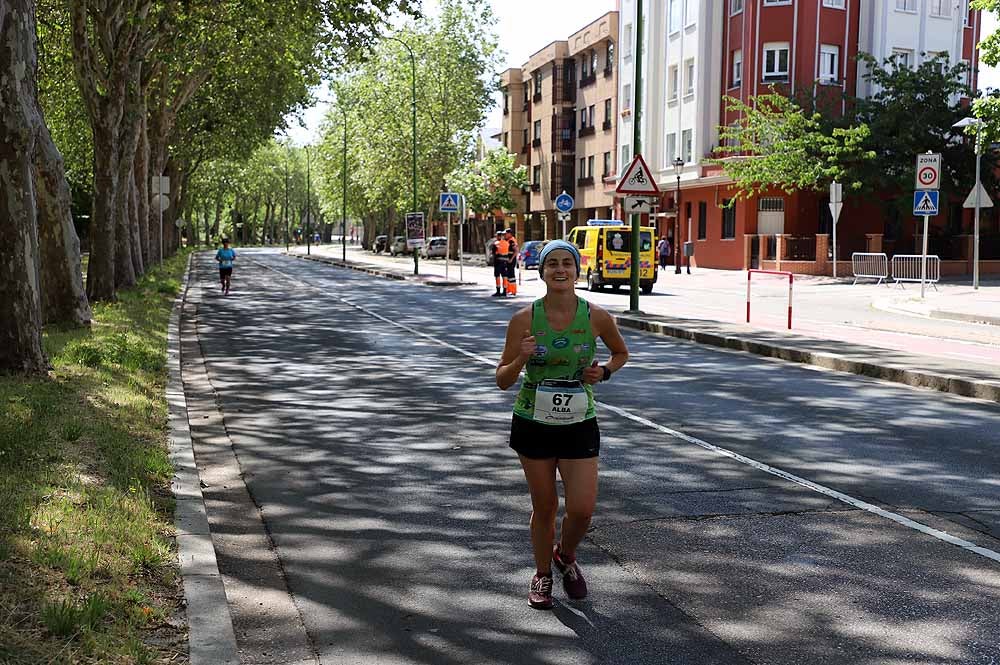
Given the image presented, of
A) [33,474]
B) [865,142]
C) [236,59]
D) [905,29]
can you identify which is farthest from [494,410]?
[905,29]

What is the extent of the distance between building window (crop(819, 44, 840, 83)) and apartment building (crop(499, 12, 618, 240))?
52.0 ft

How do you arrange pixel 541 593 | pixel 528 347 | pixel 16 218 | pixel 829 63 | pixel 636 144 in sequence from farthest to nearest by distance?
pixel 829 63 → pixel 636 144 → pixel 16 218 → pixel 541 593 → pixel 528 347

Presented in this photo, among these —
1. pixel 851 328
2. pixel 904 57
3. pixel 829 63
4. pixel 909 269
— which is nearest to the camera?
pixel 851 328

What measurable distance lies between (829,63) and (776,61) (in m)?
2.26

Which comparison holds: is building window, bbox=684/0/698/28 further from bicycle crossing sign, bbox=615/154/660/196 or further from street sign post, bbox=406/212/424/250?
bicycle crossing sign, bbox=615/154/660/196

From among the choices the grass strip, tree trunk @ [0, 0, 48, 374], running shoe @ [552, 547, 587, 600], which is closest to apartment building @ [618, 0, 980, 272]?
tree trunk @ [0, 0, 48, 374]

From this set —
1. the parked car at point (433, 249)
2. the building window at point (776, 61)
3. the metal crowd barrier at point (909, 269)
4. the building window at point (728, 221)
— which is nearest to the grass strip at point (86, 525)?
the metal crowd barrier at point (909, 269)

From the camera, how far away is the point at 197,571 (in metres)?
5.18

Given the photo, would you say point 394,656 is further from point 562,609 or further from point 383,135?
point 383,135

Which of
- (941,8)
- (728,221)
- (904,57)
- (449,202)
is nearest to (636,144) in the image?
(449,202)

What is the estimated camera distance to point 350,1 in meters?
22.9

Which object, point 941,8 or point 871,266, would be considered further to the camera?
point 941,8

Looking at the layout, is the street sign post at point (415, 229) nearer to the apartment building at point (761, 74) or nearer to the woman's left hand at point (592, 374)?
the apartment building at point (761, 74)

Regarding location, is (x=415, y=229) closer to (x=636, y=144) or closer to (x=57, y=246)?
(x=636, y=144)
